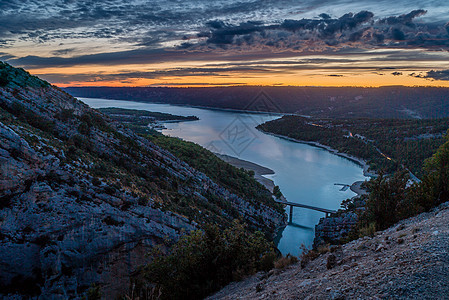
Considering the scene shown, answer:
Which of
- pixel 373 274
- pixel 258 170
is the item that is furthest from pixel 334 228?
pixel 258 170

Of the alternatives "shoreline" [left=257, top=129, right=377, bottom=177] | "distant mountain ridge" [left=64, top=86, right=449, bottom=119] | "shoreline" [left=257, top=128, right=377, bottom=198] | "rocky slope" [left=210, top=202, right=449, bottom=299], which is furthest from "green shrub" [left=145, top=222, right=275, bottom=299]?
"distant mountain ridge" [left=64, top=86, right=449, bottom=119]

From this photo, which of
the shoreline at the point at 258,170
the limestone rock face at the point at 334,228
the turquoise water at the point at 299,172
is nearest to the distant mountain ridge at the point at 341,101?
the turquoise water at the point at 299,172

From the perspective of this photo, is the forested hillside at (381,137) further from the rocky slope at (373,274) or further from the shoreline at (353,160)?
the rocky slope at (373,274)

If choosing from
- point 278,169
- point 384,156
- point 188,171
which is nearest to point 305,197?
point 278,169

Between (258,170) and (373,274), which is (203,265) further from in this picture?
(258,170)

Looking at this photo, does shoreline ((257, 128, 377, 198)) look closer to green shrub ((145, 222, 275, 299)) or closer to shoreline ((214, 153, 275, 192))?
shoreline ((214, 153, 275, 192))

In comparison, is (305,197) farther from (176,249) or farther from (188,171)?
(176,249)
